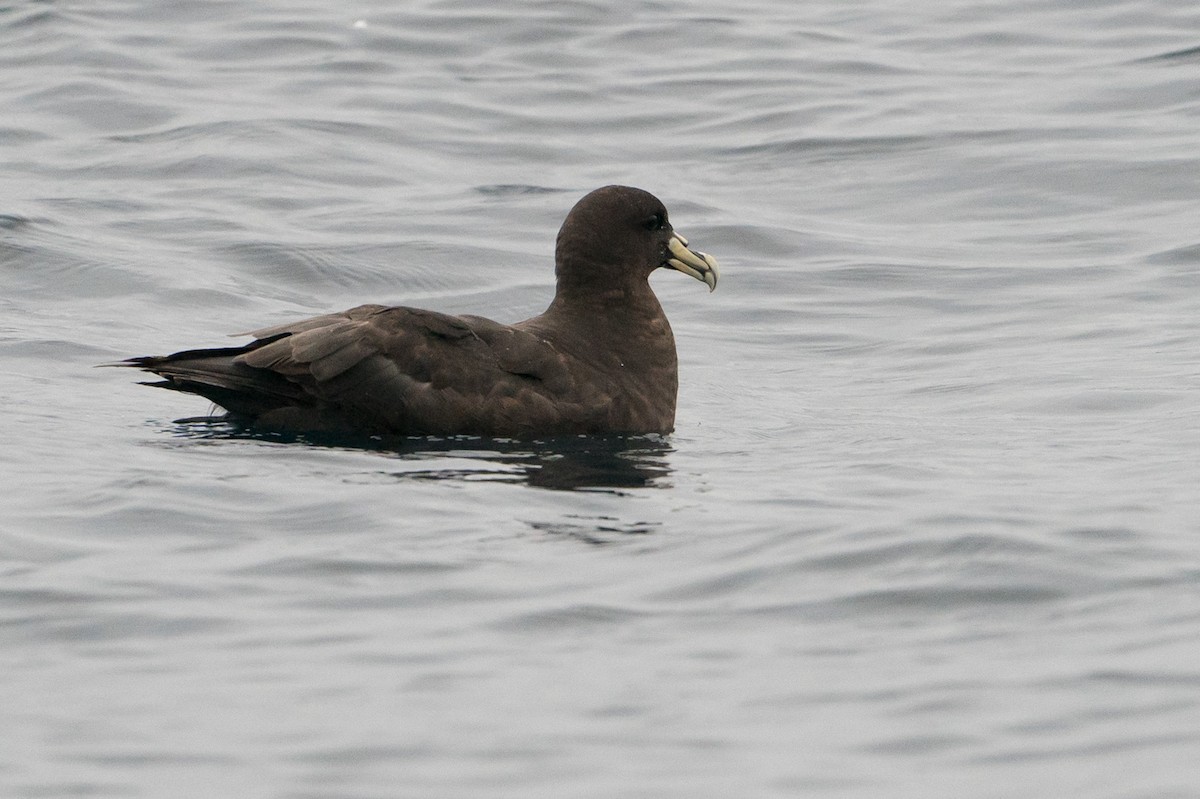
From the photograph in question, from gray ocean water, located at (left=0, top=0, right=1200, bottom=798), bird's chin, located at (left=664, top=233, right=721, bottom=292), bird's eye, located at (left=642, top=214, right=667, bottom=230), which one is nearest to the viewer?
gray ocean water, located at (left=0, top=0, right=1200, bottom=798)

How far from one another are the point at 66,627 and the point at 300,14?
18.5 metres

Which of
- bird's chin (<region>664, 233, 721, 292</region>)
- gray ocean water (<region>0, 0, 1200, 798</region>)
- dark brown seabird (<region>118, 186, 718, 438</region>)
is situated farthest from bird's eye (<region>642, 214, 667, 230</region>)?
gray ocean water (<region>0, 0, 1200, 798</region>)

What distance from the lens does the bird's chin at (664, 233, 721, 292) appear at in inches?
424

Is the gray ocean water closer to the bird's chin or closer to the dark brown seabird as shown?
the dark brown seabird

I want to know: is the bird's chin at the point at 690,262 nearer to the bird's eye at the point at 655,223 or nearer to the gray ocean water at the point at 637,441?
the bird's eye at the point at 655,223

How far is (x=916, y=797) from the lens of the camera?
5.21 metres

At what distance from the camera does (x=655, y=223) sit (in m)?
10.7

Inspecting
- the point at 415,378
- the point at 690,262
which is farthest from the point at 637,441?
the point at 690,262

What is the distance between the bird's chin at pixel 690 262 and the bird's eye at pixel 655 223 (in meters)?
0.10

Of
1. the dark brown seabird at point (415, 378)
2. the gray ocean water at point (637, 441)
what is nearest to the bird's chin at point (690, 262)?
the gray ocean water at point (637, 441)

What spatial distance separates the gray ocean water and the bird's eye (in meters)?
1.10

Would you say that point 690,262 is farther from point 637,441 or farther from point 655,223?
point 637,441

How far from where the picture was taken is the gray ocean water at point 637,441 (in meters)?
5.70

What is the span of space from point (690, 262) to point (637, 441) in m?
1.37
